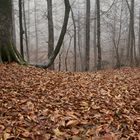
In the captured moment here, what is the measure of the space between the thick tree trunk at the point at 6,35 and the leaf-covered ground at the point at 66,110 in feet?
9.13

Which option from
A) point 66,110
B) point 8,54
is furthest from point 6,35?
point 66,110

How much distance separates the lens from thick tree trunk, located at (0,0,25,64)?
1110cm

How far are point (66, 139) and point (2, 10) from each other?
800cm

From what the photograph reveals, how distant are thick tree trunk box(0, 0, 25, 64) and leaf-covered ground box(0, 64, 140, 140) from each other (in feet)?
9.13

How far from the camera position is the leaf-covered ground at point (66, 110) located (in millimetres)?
4520

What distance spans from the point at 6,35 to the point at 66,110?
637cm

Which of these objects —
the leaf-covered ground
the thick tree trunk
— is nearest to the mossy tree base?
the thick tree trunk

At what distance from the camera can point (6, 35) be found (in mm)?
11195

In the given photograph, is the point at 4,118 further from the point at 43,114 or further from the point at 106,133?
the point at 106,133

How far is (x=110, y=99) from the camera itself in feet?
22.1

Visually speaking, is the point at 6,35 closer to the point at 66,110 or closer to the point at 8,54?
the point at 8,54

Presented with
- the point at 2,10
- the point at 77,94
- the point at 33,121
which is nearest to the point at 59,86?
the point at 77,94

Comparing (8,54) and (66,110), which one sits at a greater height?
(8,54)

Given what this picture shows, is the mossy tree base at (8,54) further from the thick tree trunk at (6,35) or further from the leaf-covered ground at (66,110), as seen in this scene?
the leaf-covered ground at (66,110)
